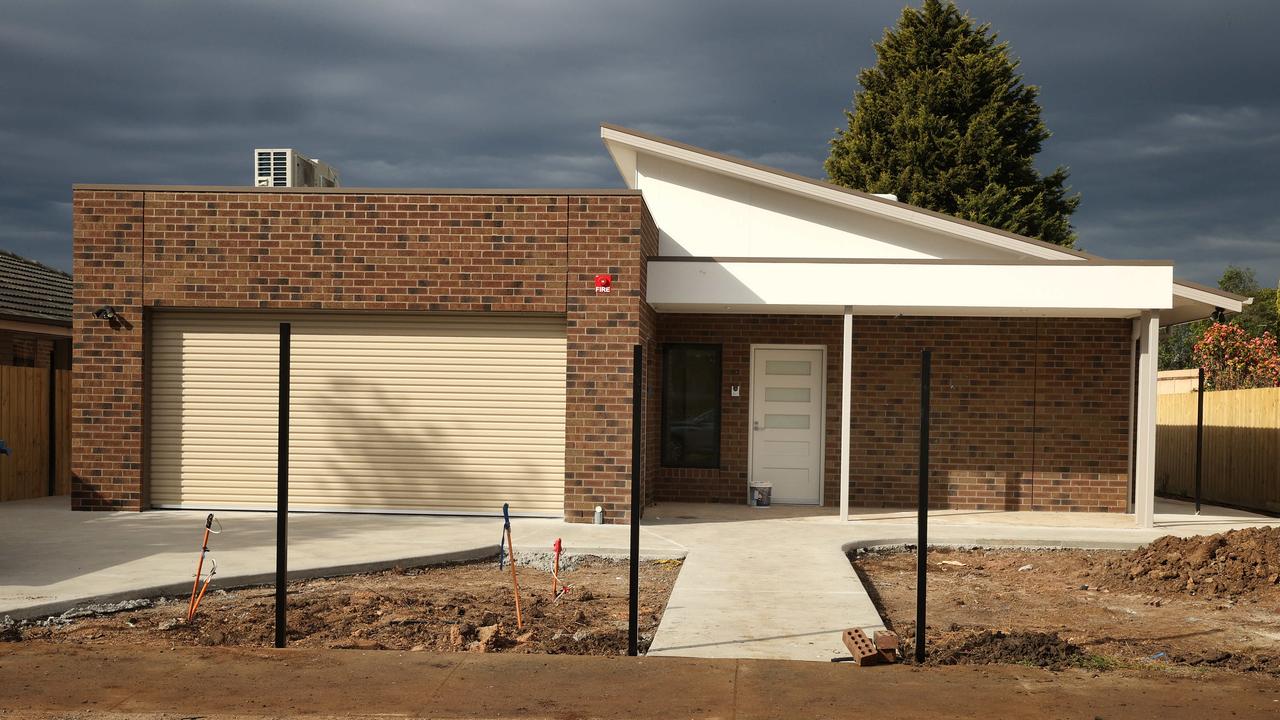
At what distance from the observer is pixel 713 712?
569 cm

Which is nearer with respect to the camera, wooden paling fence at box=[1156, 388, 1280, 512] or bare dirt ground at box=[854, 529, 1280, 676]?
bare dirt ground at box=[854, 529, 1280, 676]

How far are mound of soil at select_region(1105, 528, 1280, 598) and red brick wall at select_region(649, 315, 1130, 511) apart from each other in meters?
4.36

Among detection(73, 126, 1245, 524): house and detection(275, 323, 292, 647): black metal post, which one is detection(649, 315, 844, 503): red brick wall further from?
detection(275, 323, 292, 647): black metal post

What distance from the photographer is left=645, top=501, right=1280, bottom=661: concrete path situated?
7379 millimetres

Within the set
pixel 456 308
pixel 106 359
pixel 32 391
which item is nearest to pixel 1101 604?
pixel 456 308

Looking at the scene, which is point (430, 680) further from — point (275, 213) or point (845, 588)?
point (275, 213)

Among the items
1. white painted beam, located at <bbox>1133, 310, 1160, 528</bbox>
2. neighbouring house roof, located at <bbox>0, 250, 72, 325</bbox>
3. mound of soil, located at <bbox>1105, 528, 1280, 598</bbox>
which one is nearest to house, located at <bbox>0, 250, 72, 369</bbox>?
neighbouring house roof, located at <bbox>0, 250, 72, 325</bbox>

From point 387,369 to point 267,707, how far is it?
27.4 ft

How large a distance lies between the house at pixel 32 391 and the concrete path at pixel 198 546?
3.54 ft

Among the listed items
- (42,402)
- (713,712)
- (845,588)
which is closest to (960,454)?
(845,588)

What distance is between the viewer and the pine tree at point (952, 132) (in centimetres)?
3139

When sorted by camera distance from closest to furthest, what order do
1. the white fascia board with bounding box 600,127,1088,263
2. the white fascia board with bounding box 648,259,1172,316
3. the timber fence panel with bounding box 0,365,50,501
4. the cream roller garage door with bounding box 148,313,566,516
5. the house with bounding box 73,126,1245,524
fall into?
the house with bounding box 73,126,1245,524
the white fascia board with bounding box 648,259,1172,316
the cream roller garage door with bounding box 148,313,566,516
the white fascia board with bounding box 600,127,1088,263
the timber fence panel with bounding box 0,365,50,501

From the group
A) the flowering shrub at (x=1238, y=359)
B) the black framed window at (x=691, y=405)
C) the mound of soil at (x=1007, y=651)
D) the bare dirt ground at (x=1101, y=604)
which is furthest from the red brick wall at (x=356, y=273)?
the flowering shrub at (x=1238, y=359)

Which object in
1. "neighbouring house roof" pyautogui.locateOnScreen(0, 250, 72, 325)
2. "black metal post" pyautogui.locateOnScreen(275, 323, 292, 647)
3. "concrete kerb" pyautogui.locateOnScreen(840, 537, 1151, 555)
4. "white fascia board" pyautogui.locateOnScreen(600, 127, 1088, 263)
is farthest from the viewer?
"neighbouring house roof" pyautogui.locateOnScreen(0, 250, 72, 325)
